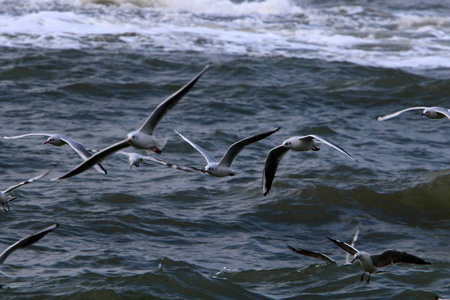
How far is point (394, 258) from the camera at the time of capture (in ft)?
22.2

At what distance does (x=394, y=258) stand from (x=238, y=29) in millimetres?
17473

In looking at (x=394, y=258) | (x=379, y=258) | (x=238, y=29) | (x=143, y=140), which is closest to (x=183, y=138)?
(x=143, y=140)

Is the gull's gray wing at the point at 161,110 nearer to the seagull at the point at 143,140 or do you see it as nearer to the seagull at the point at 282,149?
the seagull at the point at 143,140

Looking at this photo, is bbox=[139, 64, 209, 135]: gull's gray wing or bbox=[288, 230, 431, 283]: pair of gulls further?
bbox=[288, 230, 431, 283]: pair of gulls

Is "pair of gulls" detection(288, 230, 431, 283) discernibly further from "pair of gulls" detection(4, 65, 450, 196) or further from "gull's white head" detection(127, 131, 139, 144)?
"gull's white head" detection(127, 131, 139, 144)

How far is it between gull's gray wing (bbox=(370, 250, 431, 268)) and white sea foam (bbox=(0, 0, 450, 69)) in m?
13.3

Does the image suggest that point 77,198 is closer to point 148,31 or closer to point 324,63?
point 324,63

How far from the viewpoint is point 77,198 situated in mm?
10320

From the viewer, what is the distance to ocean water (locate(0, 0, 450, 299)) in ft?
26.9

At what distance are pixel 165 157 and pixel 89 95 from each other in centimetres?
371

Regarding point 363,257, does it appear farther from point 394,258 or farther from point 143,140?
point 143,140

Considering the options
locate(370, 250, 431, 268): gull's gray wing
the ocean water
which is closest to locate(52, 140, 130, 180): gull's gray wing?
the ocean water

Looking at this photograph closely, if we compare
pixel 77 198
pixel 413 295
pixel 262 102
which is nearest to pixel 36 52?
pixel 262 102

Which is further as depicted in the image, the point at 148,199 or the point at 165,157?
the point at 165,157
